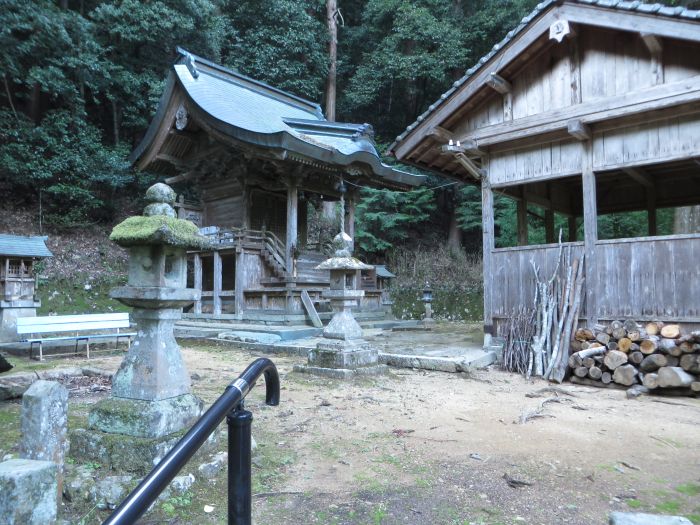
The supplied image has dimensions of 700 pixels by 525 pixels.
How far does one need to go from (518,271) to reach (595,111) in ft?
Result: 8.99

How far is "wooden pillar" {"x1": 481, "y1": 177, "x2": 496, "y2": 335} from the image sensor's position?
802 cm

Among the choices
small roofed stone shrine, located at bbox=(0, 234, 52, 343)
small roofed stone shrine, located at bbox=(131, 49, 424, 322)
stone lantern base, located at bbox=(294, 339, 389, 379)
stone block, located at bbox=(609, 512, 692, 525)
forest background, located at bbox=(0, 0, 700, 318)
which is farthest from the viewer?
forest background, located at bbox=(0, 0, 700, 318)

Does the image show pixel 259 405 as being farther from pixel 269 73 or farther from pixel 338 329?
pixel 269 73

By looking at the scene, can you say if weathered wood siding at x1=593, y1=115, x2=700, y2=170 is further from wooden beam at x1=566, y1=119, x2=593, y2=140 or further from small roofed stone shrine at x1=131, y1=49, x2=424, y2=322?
small roofed stone shrine at x1=131, y1=49, x2=424, y2=322

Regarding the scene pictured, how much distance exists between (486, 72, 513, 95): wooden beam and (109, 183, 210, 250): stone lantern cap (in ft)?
20.1

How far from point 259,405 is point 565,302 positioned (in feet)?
15.8

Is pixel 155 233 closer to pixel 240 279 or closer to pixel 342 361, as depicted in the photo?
pixel 342 361

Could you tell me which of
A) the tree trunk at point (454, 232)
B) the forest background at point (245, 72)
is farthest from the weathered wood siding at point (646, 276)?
the tree trunk at point (454, 232)

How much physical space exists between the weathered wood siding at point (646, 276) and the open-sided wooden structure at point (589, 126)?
14 millimetres

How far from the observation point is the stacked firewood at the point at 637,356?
567 centimetres

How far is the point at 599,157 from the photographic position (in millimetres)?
7066

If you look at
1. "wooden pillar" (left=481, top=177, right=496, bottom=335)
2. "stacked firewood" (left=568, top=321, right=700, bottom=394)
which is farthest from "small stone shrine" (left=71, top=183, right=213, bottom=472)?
"wooden pillar" (left=481, top=177, right=496, bottom=335)

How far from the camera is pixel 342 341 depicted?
6.78 m

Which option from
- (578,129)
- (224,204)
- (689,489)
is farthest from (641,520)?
(224,204)
